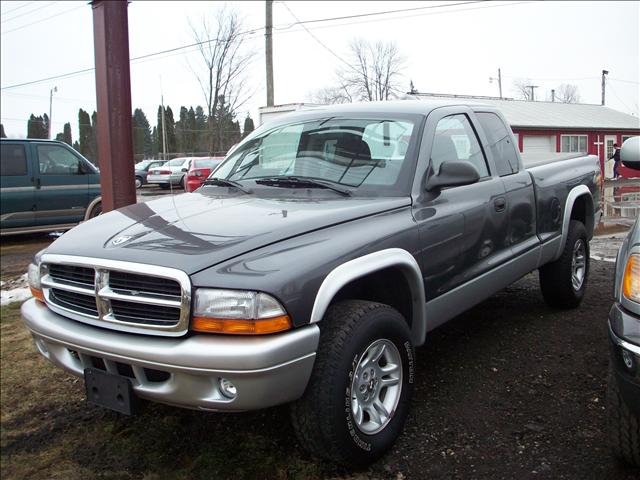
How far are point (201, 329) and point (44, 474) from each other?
1.32 metres

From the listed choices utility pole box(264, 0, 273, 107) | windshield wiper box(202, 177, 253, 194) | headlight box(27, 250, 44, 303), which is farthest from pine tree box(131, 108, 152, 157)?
headlight box(27, 250, 44, 303)

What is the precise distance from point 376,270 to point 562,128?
102 ft

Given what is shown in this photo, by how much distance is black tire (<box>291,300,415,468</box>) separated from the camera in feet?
8.14

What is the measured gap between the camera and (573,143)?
31.5m

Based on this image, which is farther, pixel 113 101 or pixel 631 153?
pixel 113 101

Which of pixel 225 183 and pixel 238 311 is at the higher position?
pixel 225 183

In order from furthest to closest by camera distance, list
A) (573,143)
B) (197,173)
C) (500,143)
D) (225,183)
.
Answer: (573,143)
(197,173)
(500,143)
(225,183)

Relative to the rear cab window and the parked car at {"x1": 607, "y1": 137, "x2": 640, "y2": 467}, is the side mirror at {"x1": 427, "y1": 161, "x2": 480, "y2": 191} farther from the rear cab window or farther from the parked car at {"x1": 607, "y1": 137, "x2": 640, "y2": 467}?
the rear cab window

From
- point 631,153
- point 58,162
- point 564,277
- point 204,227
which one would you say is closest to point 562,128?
point 58,162

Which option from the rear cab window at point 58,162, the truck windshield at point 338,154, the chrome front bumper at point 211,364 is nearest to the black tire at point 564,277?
the truck windshield at point 338,154

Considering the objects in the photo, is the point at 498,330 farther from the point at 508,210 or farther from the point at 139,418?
the point at 139,418

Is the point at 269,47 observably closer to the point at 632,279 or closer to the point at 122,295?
the point at 122,295

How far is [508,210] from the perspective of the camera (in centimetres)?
411

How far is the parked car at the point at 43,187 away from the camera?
32.7 feet
